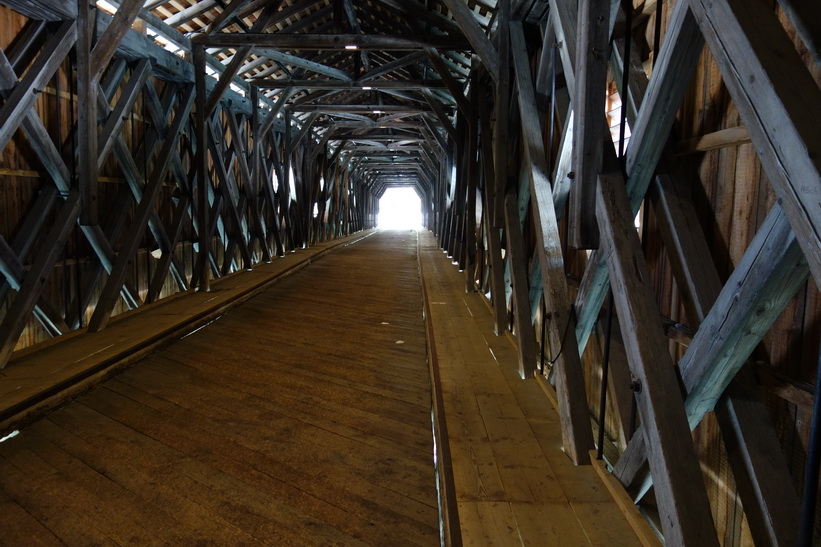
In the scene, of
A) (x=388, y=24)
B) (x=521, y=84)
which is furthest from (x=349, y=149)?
(x=521, y=84)

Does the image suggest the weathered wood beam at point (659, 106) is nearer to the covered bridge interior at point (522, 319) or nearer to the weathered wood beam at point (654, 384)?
the covered bridge interior at point (522, 319)

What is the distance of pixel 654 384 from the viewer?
5.27 feet

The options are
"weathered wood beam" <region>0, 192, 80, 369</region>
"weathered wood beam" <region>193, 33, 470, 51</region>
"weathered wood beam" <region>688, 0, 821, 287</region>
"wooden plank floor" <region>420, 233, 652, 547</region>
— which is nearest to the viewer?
"weathered wood beam" <region>688, 0, 821, 287</region>

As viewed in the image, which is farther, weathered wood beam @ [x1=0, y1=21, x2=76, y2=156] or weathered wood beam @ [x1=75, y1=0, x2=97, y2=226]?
weathered wood beam @ [x1=75, y1=0, x2=97, y2=226]

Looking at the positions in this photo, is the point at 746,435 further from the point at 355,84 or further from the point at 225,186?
the point at 355,84

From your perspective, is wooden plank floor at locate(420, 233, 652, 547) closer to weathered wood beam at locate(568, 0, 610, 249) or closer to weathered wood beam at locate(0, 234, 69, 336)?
weathered wood beam at locate(568, 0, 610, 249)

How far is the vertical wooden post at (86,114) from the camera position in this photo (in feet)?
13.7

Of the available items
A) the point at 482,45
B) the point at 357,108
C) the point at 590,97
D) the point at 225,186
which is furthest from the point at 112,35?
the point at 357,108

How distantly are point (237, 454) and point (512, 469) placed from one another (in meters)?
1.29

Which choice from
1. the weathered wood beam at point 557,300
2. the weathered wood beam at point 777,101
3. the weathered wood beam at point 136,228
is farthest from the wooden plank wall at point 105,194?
the weathered wood beam at point 777,101

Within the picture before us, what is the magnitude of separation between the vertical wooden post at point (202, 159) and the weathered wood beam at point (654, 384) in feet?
17.7

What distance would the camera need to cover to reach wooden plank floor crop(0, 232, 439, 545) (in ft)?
6.24

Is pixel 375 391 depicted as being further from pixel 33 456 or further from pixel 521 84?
pixel 521 84

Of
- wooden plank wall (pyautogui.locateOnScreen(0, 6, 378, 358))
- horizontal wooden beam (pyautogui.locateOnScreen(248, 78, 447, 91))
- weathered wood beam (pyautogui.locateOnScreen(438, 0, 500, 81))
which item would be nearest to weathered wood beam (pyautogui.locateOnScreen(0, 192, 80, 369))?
wooden plank wall (pyautogui.locateOnScreen(0, 6, 378, 358))
